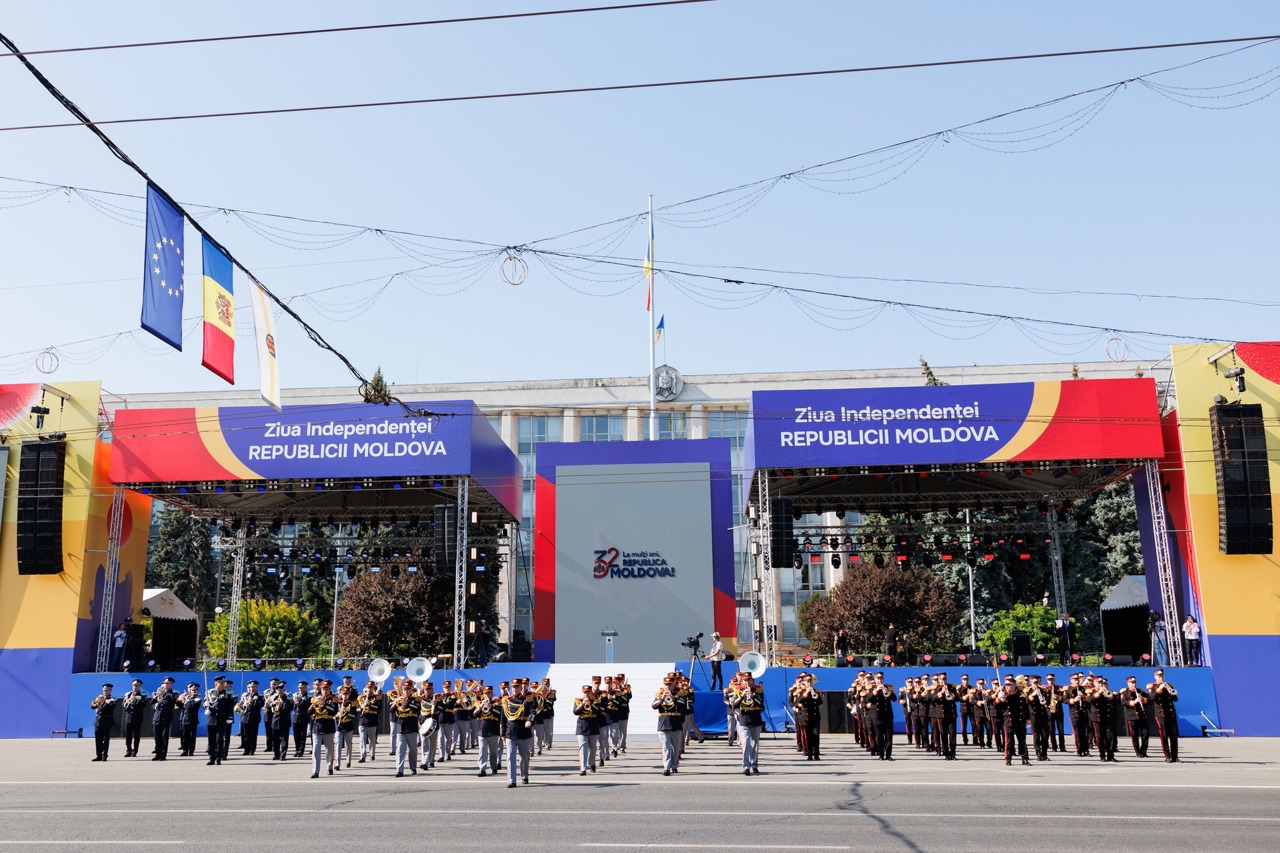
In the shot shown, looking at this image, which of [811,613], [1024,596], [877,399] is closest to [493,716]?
[877,399]

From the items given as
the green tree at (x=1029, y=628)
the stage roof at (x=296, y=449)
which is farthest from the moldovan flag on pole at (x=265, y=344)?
the green tree at (x=1029, y=628)

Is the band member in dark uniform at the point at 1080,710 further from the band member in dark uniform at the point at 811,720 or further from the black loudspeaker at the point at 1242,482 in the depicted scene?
the black loudspeaker at the point at 1242,482

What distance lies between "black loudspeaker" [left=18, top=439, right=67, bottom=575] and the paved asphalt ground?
9627 millimetres

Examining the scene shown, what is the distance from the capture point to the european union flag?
11.0m

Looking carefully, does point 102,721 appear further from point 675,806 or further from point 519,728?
point 675,806

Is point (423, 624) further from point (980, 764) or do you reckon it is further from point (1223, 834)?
point (1223, 834)

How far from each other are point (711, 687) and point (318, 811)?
13.9 m

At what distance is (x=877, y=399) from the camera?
88.4ft

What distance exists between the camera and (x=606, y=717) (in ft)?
61.0

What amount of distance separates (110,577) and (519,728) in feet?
61.3

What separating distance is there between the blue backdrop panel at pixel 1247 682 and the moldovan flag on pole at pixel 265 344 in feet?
69.8

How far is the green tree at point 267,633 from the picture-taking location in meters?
45.8

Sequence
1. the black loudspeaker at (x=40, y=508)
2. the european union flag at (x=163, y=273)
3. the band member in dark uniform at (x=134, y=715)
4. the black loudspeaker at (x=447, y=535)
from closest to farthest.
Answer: the european union flag at (x=163, y=273)
the band member in dark uniform at (x=134, y=715)
the black loudspeaker at (x=40, y=508)
the black loudspeaker at (x=447, y=535)

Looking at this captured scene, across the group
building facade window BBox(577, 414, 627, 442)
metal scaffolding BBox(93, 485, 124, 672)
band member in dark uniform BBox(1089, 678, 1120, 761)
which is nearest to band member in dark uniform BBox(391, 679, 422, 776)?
band member in dark uniform BBox(1089, 678, 1120, 761)
